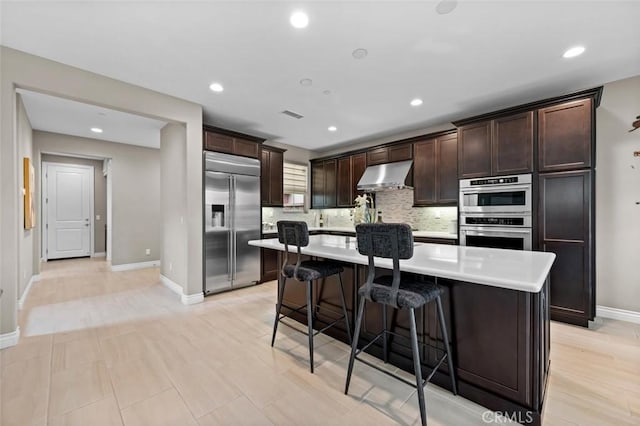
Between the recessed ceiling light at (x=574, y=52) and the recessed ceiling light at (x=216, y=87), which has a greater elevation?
the recessed ceiling light at (x=216, y=87)

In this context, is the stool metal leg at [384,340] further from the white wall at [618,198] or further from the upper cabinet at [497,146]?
the white wall at [618,198]

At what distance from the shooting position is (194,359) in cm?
237

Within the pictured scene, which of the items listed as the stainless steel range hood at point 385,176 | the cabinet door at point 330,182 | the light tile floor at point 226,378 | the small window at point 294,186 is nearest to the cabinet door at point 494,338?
the light tile floor at point 226,378

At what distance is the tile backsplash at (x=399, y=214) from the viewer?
4.72 meters

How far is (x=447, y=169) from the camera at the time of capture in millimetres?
4301

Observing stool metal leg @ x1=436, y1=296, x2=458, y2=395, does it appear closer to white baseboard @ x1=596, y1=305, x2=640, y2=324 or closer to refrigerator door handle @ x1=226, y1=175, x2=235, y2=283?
white baseboard @ x1=596, y1=305, x2=640, y2=324

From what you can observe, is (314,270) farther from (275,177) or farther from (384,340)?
(275,177)

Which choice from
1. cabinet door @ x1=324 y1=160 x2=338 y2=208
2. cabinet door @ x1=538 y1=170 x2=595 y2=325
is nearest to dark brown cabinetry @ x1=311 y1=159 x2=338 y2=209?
cabinet door @ x1=324 y1=160 x2=338 y2=208

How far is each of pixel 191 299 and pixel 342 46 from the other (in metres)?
3.69

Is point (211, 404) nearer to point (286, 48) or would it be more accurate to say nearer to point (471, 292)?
point (471, 292)

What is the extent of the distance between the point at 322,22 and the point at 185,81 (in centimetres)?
190

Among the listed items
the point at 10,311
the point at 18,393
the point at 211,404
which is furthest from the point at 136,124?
the point at 211,404

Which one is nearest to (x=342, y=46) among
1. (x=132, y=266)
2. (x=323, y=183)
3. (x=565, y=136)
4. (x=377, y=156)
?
(x=565, y=136)

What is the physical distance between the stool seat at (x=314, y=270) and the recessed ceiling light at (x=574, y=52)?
2.97 m
